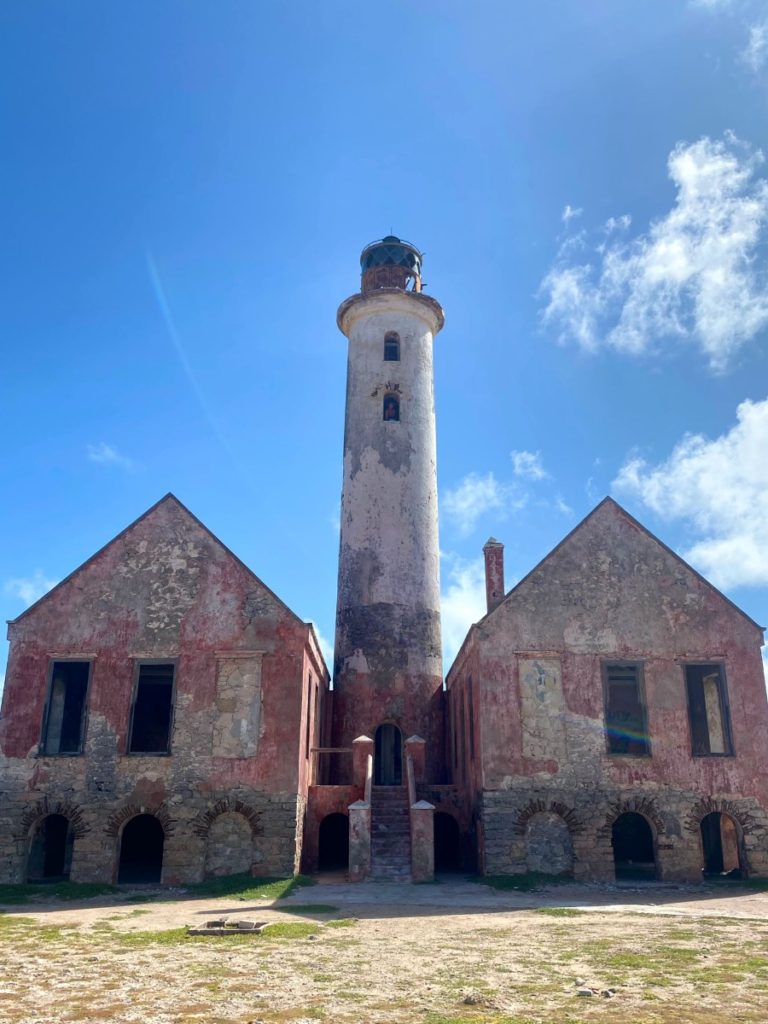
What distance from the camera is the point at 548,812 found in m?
21.6

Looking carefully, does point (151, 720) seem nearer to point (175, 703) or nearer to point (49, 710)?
point (49, 710)

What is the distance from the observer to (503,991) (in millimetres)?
9305

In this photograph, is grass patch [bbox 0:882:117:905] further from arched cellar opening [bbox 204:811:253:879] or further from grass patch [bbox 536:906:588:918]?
grass patch [bbox 536:906:588:918]

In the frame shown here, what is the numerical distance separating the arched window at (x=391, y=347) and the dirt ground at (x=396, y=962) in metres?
19.8

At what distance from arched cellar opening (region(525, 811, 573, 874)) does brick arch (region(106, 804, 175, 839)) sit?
889 centimetres

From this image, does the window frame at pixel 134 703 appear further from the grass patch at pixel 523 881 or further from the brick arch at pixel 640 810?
the brick arch at pixel 640 810

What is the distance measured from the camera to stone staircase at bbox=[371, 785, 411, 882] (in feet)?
68.6

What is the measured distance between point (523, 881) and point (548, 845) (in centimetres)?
140

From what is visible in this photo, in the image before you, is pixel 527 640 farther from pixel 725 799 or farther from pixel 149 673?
pixel 149 673

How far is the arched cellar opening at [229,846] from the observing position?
2111 cm

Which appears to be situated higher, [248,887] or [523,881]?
[523,881]

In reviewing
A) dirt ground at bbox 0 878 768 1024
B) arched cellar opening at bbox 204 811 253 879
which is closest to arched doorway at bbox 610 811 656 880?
dirt ground at bbox 0 878 768 1024

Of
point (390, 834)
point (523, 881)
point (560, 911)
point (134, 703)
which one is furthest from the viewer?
point (134, 703)

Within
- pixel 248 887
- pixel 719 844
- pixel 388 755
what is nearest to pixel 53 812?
pixel 248 887
